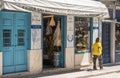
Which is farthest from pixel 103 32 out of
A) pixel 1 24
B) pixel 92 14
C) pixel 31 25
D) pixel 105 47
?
pixel 1 24

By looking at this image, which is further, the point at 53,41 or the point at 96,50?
the point at 53,41

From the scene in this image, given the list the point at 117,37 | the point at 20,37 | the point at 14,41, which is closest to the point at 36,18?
the point at 20,37

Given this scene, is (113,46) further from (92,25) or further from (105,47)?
(92,25)

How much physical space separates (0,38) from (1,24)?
1.88ft

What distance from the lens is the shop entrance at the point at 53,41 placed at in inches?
675

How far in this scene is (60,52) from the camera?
17.2 m

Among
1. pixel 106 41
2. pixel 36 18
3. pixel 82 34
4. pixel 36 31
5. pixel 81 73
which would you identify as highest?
pixel 36 18

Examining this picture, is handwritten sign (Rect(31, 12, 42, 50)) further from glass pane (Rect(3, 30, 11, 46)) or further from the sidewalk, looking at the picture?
the sidewalk

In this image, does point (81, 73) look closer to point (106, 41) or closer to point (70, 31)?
point (70, 31)

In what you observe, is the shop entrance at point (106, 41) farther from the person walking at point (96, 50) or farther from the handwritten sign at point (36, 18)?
the handwritten sign at point (36, 18)

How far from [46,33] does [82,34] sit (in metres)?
2.05

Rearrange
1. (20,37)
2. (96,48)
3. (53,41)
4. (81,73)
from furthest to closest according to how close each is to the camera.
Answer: (53,41), (96,48), (81,73), (20,37)

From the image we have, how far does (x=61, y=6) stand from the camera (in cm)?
1534

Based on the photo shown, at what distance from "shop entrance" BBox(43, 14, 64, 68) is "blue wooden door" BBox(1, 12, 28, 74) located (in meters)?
2.22
